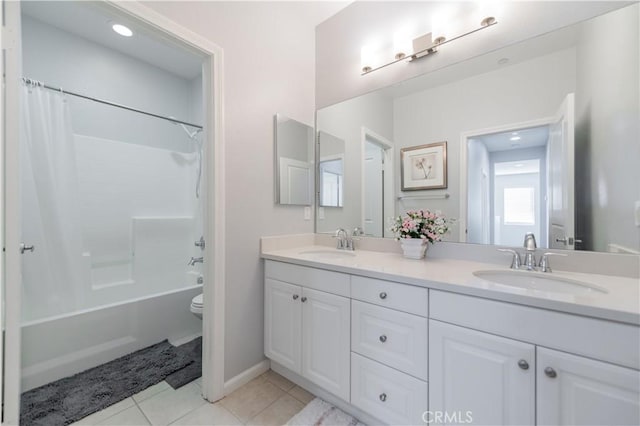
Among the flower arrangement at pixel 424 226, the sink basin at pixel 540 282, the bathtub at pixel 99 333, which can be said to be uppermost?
the flower arrangement at pixel 424 226

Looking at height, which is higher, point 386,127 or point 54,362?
point 386,127

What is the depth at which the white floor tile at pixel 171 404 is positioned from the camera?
52.4 inches

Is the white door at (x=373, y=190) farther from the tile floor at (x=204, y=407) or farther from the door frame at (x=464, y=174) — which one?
the tile floor at (x=204, y=407)

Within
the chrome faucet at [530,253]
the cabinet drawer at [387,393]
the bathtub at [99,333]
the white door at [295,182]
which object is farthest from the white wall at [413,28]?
the bathtub at [99,333]

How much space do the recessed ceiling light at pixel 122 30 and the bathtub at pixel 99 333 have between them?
7.29 feet

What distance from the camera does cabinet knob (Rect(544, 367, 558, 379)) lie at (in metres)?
0.80

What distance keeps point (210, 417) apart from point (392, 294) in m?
1.18

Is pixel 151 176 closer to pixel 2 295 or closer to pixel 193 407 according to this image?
pixel 2 295

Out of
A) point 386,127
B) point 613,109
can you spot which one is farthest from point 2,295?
point 613,109

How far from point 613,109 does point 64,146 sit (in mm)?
3434

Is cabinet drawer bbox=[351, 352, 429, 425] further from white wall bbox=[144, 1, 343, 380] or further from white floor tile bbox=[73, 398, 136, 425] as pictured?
white floor tile bbox=[73, 398, 136, 425]

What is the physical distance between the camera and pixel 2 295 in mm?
965

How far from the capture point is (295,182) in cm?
198

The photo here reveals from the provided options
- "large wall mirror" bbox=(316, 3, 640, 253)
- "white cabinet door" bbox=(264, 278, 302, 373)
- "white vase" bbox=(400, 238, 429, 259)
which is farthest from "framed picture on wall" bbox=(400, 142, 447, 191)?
"white cabinet door" bbox=(264, 278, 302, 373)
